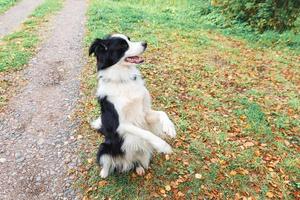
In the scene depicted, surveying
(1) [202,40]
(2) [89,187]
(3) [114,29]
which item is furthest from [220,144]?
(3) [114,29]

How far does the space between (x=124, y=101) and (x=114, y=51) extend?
1.88 feet

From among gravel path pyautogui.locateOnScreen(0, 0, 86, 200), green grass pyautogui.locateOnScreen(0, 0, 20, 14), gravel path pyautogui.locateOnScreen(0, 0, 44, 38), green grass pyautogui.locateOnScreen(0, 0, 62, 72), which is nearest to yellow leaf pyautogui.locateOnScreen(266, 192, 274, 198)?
gravel path pyautogui.locateOnScreen(0, 0, 86, 200)

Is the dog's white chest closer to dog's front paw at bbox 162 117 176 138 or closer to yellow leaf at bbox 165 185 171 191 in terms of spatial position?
dog's front paw at bbox 162 117 176 138

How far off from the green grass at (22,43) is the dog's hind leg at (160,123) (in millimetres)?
5020

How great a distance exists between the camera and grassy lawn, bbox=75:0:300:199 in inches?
161

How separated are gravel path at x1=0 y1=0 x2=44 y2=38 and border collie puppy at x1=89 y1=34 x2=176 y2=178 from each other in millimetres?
8296

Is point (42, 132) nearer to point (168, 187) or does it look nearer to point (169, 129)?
point (168, 187)

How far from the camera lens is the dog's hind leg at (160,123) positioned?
11.7 ft

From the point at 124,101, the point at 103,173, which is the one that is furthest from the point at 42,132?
the point at 124,101

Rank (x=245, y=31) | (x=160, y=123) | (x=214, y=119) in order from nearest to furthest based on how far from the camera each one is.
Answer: (x=160, y=123)
(x=214, y=119)
(x=245, y=31)

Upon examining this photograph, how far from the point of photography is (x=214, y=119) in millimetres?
5598

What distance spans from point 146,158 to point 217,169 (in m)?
1.12

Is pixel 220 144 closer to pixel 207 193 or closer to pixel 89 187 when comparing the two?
pixel 207 193

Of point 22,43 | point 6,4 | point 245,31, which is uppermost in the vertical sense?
point 245,31
